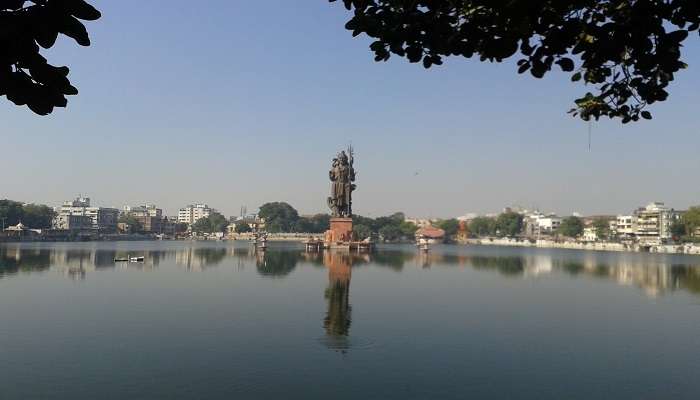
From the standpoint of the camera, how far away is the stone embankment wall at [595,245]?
357 ft

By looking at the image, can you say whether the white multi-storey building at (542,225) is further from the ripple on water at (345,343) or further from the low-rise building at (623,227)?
the ripple on water at (345,343)

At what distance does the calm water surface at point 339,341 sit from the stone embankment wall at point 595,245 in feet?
277

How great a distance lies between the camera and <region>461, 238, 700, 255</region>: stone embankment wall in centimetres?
10894

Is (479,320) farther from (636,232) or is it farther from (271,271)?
(636,232)

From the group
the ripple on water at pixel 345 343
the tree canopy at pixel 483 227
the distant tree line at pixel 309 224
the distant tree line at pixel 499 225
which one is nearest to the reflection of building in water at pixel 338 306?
the ripple on water at pixel 345 343

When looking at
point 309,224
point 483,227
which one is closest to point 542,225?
point 483,227

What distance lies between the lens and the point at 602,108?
7.67m

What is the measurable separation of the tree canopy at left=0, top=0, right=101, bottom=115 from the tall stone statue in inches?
3207

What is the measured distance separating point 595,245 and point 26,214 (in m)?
128

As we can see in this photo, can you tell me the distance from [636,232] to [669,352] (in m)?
131

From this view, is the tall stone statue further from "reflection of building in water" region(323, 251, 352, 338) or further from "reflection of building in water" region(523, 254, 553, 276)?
"reflection of building in water" region(323, 251, 352, 338)

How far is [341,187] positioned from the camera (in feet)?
279

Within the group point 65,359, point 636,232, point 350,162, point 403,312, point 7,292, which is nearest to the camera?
point 65,359

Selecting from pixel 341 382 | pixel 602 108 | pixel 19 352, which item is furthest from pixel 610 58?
pixel 19 352
